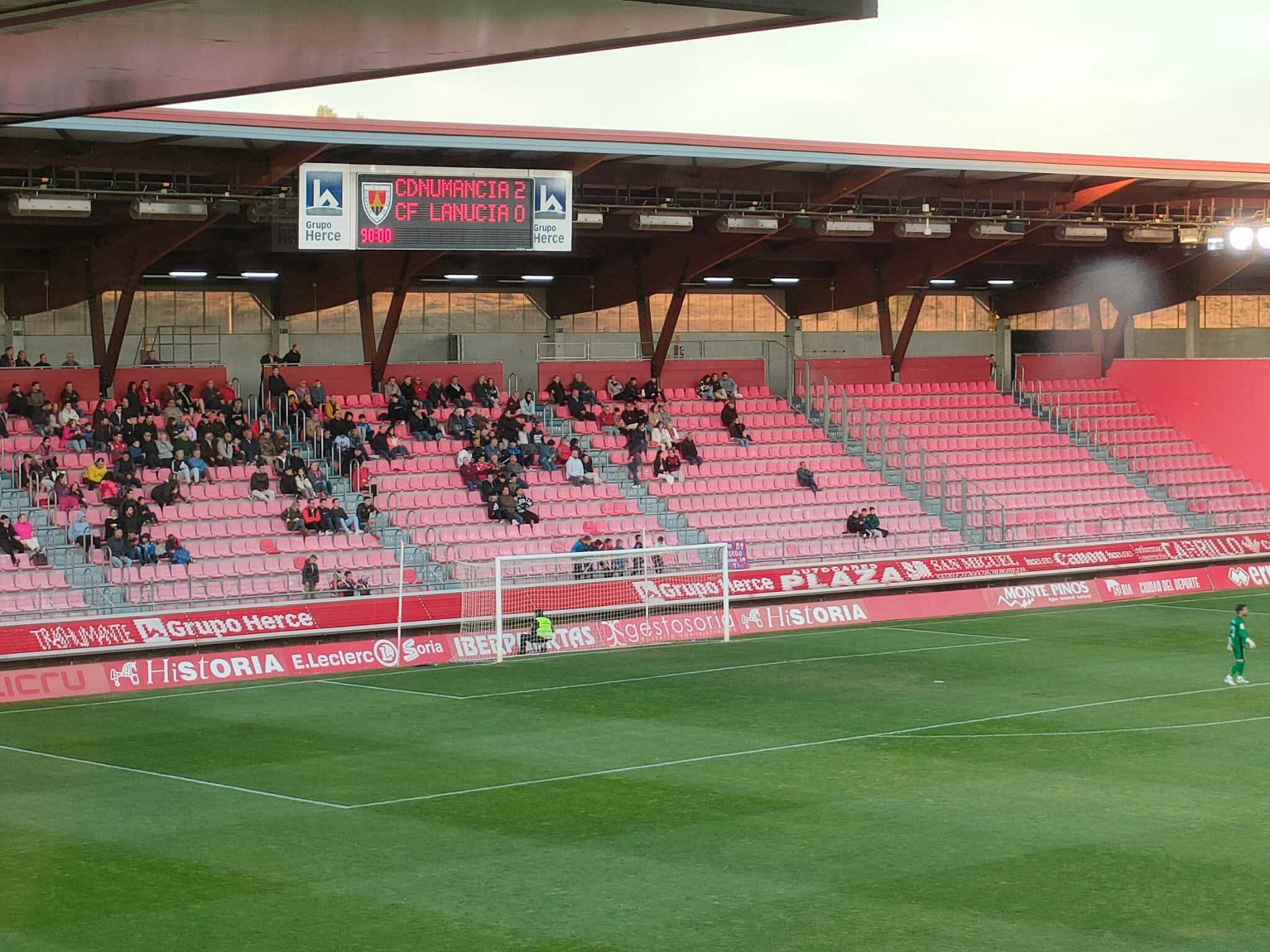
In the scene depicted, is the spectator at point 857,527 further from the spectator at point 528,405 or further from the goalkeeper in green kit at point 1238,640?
the goalkeeper in green kit at point 1238,640

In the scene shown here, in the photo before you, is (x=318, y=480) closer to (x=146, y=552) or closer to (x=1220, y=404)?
(x=146, y=552)

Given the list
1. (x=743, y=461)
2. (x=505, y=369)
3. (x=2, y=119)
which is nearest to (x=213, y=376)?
(x=505, y=369)

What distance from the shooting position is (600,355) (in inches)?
1613

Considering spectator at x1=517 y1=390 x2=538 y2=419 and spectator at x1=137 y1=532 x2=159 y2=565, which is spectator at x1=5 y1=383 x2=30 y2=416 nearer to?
spectator at x1=137 y1=532 x2=159 y2=565

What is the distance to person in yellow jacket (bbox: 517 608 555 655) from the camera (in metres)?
28.2

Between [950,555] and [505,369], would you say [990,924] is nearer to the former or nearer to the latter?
[950,555]

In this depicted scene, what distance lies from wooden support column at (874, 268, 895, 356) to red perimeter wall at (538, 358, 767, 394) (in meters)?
3.31

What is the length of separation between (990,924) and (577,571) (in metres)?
18.2

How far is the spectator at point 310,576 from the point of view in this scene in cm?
2753

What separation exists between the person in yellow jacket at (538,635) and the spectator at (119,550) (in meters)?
6.46

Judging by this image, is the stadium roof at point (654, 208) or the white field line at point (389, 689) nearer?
the white field line at point (389, 689)

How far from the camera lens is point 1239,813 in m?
15.7

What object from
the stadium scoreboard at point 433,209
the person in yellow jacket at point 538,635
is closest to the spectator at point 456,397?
the stadium scoreboard at point 433,209

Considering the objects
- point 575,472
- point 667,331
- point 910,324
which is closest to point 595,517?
point 575,472
